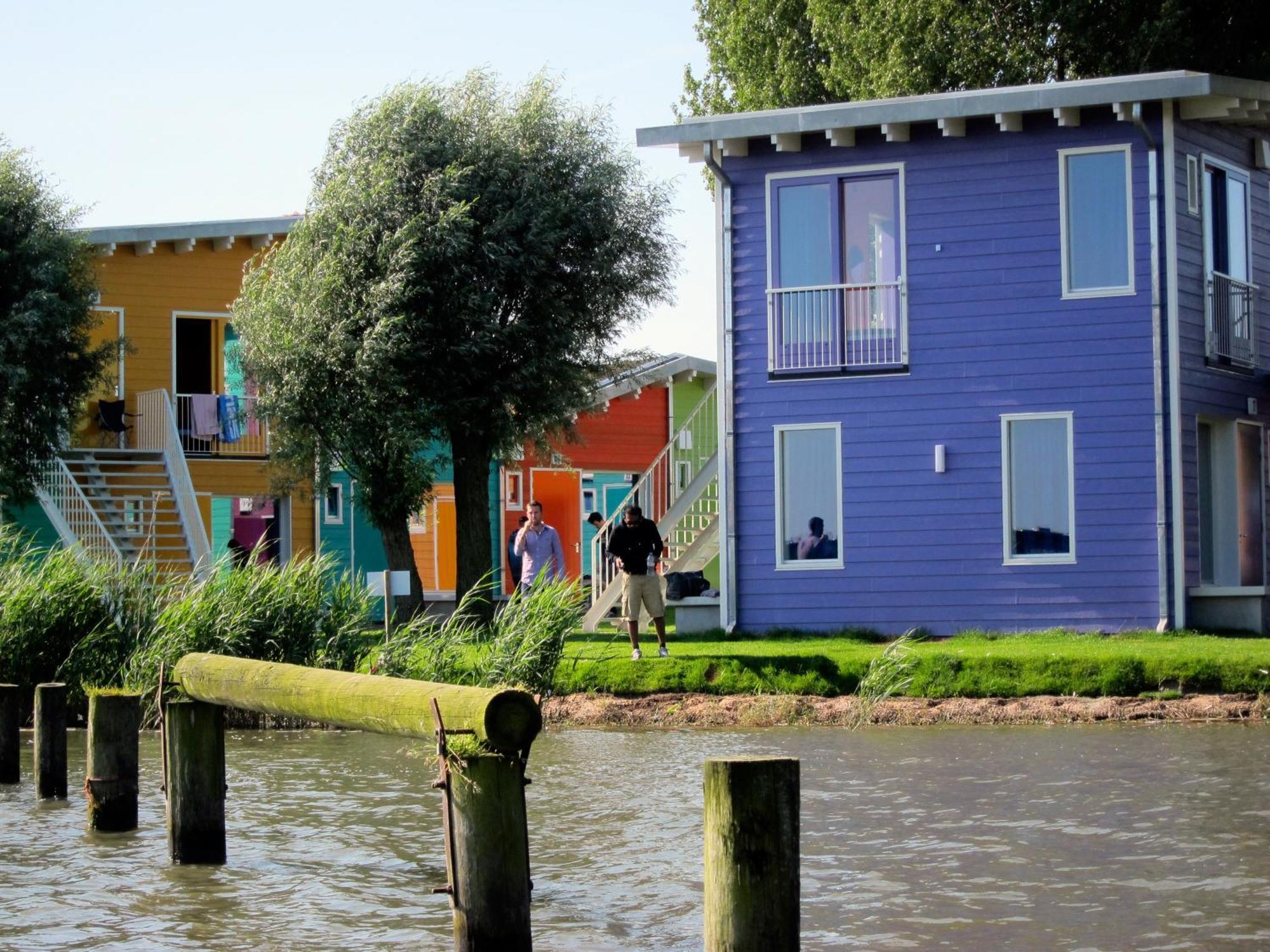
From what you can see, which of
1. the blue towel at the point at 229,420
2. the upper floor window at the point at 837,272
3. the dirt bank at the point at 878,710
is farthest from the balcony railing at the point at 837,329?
the blue towel at the point at 229,420

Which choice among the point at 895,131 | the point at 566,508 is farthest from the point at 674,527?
the point at 566,508

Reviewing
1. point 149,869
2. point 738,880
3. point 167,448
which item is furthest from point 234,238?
point 738,880

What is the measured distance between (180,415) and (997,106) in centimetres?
1536

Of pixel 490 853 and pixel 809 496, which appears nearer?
pixel 490 853

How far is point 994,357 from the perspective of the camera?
74.5 ft

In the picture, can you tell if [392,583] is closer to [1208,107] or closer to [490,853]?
[1208,107]

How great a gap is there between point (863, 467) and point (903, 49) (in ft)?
45.6

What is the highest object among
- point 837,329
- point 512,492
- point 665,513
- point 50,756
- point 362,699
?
point 837,329

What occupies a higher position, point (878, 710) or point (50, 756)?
point (50, 756)

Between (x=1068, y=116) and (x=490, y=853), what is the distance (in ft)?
56.5

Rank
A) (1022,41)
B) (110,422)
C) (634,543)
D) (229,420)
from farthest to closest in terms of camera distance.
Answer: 1. (1022,41)
2. (229,420)
3. (110,422)
4. (634,543)

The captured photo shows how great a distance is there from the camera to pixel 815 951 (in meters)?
7.91

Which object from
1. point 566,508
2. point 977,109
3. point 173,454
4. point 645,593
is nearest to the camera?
point 645,593

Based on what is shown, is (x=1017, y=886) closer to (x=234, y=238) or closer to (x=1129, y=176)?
(x=1129, y=176)
